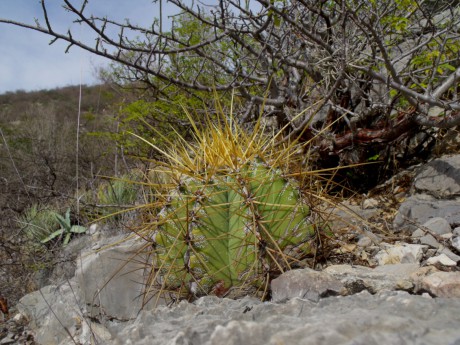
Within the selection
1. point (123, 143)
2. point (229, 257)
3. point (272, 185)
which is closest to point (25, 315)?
point (229, 257)

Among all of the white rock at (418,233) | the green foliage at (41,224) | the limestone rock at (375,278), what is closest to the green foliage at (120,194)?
the green foliage at (41,224)

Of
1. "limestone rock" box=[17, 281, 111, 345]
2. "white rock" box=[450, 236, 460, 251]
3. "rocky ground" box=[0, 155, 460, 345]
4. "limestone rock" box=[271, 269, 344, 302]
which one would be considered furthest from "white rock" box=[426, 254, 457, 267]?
"limestone rock" box=[17, 281, 111, 345]

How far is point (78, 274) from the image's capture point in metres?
3.24

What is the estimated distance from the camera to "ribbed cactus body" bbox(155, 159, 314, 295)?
2.07 m

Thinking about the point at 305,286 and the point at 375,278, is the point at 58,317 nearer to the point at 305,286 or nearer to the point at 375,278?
the point at 305,286

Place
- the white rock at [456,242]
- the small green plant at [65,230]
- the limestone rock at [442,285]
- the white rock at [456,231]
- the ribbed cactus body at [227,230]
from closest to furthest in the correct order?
the limestone rock at [442,285] → the ribbed cactus body at [227,230] → the white rock at [456,242] → the white rock at [456,231] → the small green plant at [65,230]

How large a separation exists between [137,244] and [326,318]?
208 centimetres

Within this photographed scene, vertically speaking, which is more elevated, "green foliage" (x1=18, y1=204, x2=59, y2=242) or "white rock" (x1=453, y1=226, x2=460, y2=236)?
"white rock" (x1=453, y1=226, x2=460, y2=236)

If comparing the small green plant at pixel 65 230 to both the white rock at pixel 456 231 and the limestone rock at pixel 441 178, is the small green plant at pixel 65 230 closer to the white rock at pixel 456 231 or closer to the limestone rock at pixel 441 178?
the limestone rock at pixel 441 178

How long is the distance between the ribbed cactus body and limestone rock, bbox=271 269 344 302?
0.60 feet

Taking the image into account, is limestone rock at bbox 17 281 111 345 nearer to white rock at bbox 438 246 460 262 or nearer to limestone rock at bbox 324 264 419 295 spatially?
limestone rock at bbox 324 264 419 295

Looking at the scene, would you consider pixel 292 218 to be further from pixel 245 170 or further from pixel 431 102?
pixel 431 102

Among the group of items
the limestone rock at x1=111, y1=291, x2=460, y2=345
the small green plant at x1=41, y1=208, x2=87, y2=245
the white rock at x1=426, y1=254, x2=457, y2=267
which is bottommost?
the small green plant at x1=41, y1=208, x2=87, y2=245

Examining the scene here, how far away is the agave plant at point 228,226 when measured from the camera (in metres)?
2.08
